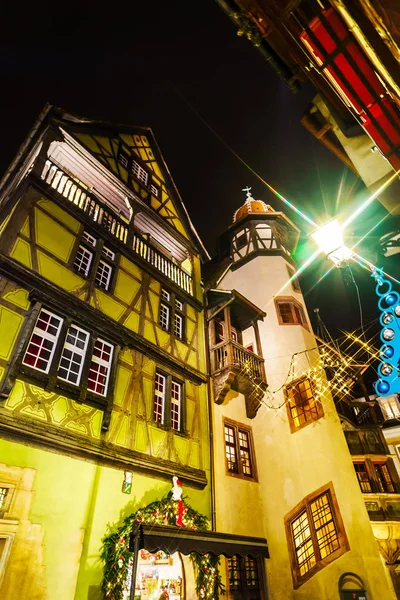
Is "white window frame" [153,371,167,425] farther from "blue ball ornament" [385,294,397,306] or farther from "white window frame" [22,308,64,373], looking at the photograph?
"blue ball ornament" [385,294,397,306]

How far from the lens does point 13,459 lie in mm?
6801

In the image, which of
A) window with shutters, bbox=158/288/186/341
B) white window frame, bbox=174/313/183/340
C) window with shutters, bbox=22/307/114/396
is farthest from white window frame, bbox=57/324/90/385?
white window frame, bbox=174/313/183/340

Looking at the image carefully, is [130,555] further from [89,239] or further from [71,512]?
[89,239]

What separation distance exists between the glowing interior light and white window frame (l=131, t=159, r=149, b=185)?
11715 millimetres

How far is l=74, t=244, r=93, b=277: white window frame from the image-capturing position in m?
10.6

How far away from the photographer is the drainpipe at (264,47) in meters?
6.82

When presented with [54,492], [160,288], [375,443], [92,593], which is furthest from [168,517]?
[375,443]

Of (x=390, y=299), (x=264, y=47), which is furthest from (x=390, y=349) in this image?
(x=264, y=47)

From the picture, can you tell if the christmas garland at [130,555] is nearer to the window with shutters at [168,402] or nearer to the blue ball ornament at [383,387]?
the window with shutters at [168,402]

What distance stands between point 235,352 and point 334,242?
733 cm

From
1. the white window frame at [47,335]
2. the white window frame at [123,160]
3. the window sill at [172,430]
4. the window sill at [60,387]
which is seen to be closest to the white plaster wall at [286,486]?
the window sill at [172,430]

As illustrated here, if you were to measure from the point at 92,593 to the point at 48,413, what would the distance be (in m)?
3.80

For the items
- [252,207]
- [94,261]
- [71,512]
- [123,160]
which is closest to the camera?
[71,512]

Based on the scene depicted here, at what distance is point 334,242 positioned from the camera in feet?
24.3
